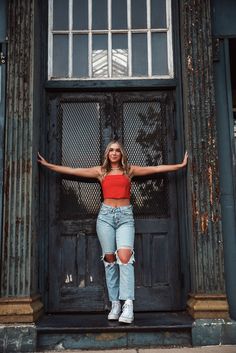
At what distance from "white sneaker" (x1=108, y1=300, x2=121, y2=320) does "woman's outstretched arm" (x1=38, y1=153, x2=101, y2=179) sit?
1526mm

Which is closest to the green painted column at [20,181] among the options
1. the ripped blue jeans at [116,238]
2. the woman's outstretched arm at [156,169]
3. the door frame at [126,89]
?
the door frame at [126,89]

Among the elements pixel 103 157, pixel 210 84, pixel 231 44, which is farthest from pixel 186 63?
pixel 103 157

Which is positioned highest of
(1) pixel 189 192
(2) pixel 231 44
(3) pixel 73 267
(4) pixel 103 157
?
(2) pixel 231 44

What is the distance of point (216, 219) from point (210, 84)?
1.64 metres

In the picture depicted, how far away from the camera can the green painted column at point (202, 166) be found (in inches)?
193

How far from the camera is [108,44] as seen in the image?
5789 millimetres

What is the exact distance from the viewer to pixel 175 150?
568 centimetres

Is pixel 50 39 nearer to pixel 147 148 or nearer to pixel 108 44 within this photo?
pixel 108 44

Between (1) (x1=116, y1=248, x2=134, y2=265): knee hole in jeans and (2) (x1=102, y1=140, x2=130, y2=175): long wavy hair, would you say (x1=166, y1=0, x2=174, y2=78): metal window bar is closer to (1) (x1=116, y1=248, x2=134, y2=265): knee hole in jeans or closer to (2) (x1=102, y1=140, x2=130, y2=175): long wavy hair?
(2) (x1=102, y1=140, x2=130, y2=175): long wavy hair

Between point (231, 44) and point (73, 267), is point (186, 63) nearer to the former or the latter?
point (231, 44)

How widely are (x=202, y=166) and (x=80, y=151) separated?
1.60m

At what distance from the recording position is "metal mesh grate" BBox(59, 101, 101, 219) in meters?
5.59

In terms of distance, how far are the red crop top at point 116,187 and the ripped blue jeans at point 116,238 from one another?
0.46 feet

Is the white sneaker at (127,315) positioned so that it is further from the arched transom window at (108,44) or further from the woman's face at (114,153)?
the arched transom window at (108,44)
